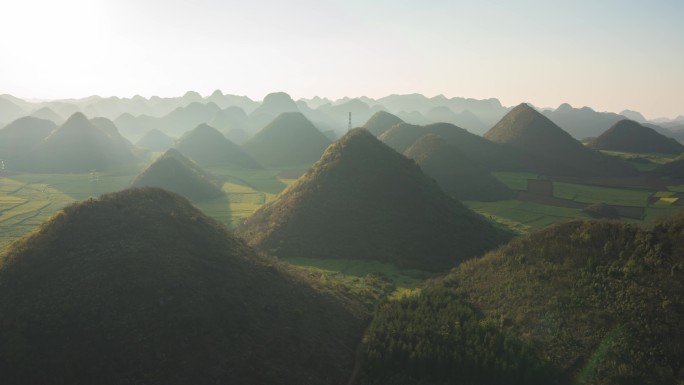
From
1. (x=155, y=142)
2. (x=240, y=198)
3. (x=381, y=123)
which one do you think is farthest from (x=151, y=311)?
(x=155, y=142)

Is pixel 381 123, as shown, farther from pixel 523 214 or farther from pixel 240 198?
pixel 523 214

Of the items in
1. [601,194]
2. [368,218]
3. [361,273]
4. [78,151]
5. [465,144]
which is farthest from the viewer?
[78,151]

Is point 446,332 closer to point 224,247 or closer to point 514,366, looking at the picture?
point 514,366

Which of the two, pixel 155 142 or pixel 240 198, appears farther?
Result: pixel 155 142

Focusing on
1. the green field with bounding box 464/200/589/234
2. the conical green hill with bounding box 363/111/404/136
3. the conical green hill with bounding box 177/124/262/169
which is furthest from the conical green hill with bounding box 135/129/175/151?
the green field with bounding box 464/200/589/234

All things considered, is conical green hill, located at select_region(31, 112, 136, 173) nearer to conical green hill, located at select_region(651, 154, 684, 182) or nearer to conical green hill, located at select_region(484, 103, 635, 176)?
conical green hill, located at select_region(484, 103, 635, 176)

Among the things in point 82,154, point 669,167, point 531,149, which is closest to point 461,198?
point 531,149

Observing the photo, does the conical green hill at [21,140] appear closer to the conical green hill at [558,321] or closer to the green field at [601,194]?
the conical green hill at [558,321]
